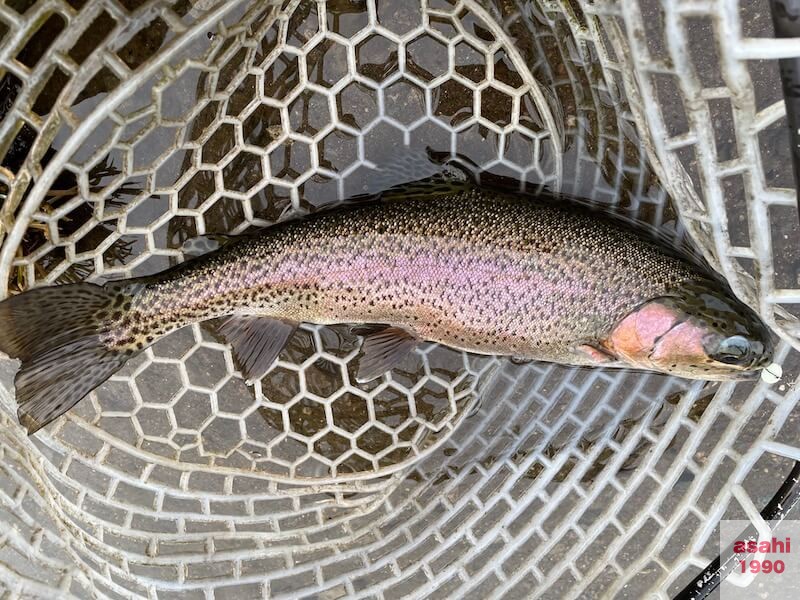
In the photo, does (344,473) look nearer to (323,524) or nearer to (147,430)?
(323,524)

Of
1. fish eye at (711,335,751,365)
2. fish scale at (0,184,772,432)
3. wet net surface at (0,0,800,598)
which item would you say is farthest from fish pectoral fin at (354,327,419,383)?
fish eye at (711,335,751,365)

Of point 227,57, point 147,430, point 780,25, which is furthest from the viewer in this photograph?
point 147,430

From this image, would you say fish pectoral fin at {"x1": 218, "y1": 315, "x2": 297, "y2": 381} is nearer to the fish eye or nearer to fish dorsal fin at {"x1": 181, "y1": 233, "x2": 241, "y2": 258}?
fish dorsal fin at {"x1": 181, "y1": 233, "x2": 241, "y2": 258}

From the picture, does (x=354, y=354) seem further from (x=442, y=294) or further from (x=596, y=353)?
(x=596, y=353)

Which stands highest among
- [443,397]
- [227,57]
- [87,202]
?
[227,57]

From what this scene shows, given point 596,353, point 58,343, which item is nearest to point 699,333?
point 596,353

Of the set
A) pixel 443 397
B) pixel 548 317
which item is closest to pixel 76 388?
pixel 443 397
